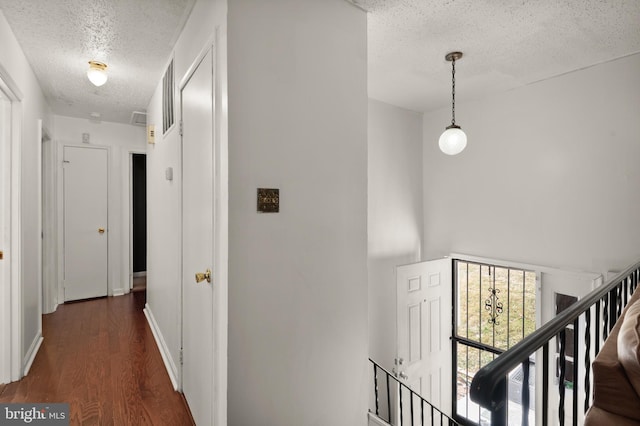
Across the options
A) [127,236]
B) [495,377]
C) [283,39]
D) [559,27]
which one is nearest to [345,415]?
[495,377]

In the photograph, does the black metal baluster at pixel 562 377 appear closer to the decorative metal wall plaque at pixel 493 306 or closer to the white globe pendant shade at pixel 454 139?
the white globe pendant shade at pixel 454 139

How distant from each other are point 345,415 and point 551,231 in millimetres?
2615

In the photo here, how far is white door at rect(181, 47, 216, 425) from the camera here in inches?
66.6

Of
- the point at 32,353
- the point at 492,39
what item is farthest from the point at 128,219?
the point at 492,39

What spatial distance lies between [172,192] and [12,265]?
3.97 ft

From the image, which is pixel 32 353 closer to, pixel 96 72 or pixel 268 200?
pixel 96 72

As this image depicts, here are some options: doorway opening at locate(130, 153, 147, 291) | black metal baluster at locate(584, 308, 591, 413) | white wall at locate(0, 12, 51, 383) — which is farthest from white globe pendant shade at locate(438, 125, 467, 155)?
doorway opening at locate(130, 153, 147, 291)

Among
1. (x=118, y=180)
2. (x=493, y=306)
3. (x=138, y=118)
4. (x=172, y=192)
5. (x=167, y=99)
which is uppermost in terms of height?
(x=138, y=118)

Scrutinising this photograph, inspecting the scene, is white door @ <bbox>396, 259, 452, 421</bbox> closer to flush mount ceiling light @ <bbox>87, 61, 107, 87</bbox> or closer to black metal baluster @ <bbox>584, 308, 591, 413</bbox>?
black metal baluster @ <bbox>584, 308, 591, 413</bbox>

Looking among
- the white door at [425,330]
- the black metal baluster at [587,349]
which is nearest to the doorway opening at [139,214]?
the white door at [425,330]

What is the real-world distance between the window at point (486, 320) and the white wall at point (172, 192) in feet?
10.2

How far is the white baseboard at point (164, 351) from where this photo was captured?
243cm

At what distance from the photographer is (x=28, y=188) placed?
107 inches

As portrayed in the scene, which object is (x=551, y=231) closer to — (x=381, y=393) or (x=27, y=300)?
(x=381, y=393)
